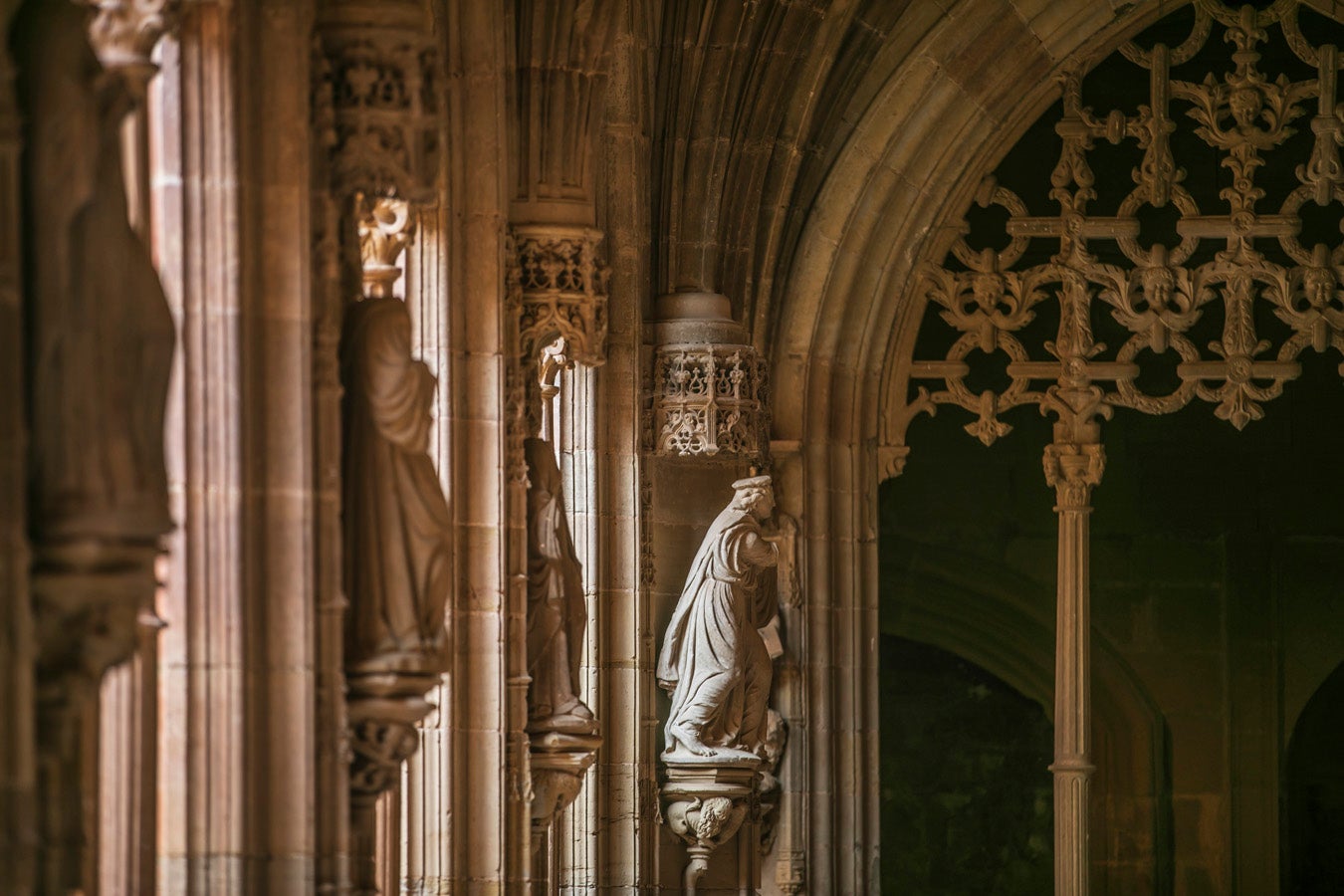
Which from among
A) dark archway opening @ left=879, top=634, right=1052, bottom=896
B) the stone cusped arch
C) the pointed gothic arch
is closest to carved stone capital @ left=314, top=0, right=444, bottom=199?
the stone cusped arch

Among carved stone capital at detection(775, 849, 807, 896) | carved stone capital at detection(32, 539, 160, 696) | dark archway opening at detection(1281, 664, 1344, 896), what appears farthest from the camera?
dark archway opening at detection(1281, 664, 1344, 896)

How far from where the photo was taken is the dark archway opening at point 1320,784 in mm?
22359

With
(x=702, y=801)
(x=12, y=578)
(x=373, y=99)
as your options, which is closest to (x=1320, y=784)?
(x=702, y=801)

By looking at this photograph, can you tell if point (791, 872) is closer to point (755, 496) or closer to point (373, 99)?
point (755, 496)

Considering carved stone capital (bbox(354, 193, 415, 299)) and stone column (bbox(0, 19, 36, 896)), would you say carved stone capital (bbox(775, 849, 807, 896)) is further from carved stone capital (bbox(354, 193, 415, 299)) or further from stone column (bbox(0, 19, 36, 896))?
stone column (bbox(0, 19, 36, 896))

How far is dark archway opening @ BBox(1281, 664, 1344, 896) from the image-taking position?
2236 centimetres

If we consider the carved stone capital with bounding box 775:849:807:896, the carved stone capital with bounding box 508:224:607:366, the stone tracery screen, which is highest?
the stone tracery screen

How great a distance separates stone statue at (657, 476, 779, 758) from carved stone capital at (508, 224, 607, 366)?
10.7ft

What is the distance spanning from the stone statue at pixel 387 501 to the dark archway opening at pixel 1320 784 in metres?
14.1

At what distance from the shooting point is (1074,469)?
1806 cm

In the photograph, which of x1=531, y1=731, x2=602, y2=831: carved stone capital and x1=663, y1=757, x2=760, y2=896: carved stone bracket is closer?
x1=531, y1=731, x2=602, y2=831: carved stone capital

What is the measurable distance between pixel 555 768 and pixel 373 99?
175 inches

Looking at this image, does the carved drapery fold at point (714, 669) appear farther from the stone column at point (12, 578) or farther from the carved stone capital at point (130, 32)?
the stone column at point (12, 578)

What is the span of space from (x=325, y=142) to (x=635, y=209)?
6734 mm
